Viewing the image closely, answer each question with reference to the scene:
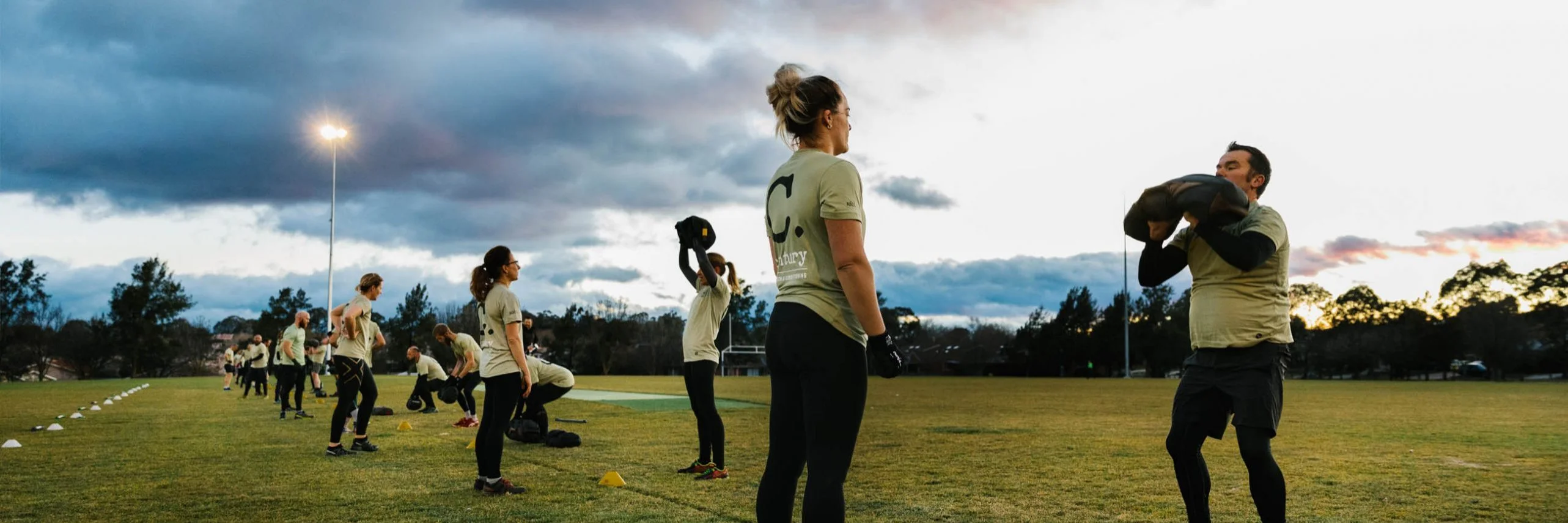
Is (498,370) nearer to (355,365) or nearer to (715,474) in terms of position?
(715,474)

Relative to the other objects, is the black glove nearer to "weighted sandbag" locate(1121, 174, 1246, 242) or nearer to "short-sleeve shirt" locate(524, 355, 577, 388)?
"weighted sandbag" locate(1121, 174, 1246, 242)

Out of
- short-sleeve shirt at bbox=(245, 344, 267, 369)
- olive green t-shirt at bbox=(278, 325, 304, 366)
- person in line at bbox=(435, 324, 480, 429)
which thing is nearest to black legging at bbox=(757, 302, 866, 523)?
person in line at bbox=(435, 324, 480, 429)

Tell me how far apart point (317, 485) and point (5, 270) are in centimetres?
9383

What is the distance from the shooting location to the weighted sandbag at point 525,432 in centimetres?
1038

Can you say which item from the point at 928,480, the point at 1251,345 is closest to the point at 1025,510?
the point at 928,480

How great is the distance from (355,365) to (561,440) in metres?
2.21

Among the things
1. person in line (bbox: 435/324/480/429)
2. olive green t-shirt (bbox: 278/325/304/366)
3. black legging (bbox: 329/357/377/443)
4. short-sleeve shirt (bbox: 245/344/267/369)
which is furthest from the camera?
short-sleeve shirt (bbox: 245/344/267/369)

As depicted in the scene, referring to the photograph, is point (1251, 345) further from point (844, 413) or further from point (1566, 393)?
point (1566, 393)

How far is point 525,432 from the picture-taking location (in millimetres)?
10375

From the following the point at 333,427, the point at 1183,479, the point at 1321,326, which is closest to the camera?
the point at 1183,479

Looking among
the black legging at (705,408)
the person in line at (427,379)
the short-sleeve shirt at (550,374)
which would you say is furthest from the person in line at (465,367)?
the black legging at (705,408)

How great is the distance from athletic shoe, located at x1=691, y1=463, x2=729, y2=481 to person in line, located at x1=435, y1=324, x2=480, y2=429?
6509mm

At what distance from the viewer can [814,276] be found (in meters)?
3.00

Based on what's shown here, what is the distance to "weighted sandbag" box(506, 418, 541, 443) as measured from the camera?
10.4 metres
